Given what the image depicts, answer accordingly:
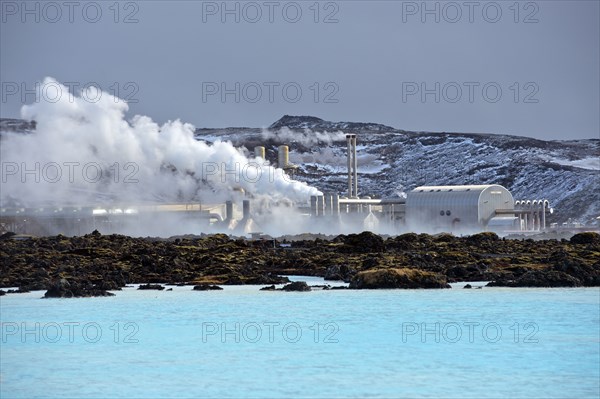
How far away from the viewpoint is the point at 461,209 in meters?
102

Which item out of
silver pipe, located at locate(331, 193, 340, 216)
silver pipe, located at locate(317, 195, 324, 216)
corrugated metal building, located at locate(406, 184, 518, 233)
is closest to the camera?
corrugated metal building, located at locate(406, 184, 518, 233)

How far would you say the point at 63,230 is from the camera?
112562mm

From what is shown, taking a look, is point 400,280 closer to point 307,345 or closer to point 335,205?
point 307,345

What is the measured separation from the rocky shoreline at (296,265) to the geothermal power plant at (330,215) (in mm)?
30966

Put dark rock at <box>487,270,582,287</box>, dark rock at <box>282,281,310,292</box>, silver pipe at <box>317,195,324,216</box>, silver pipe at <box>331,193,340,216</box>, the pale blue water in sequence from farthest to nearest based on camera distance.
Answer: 1. silver pipe at <box>331,193,340,216</box>
2. silver pipe at <box>317,195,324,216</box>
3. dark rock at <box>487,270,582,287</box>
4. dark rock at <box>282,281,310,292</box>
5. the pale blue water

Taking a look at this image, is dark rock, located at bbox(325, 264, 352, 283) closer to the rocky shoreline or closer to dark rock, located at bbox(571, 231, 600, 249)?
the rocky shoreline

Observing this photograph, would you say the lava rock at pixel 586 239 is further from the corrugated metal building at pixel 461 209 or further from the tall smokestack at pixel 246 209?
the tall smokestack at pixel 246 209

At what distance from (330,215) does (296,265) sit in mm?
52395

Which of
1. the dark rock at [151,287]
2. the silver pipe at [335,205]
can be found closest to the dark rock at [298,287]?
the dark rock at [151,287]

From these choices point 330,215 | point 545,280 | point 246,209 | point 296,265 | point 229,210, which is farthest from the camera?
point 229,210

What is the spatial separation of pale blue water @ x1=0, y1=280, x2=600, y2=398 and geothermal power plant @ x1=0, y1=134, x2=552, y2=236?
61.8 meters

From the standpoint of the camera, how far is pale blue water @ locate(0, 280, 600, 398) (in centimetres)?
2286

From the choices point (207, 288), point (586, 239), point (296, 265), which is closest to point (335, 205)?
point (586, 239)

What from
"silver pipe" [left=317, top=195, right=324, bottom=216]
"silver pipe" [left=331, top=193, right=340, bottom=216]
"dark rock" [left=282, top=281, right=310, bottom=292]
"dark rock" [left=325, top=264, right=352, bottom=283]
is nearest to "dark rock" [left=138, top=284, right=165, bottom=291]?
"dark rock" [left=282, top=281, right=310, bottom=292]
